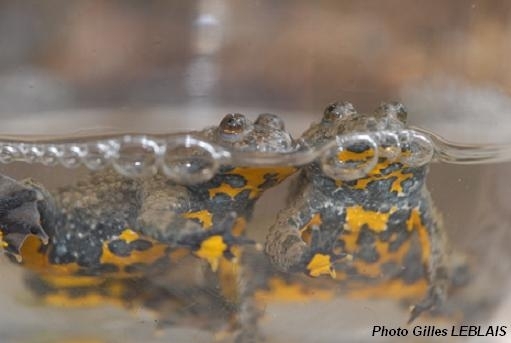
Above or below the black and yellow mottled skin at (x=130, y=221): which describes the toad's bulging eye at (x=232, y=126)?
above

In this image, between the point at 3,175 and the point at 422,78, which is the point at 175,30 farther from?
the point at 3,175

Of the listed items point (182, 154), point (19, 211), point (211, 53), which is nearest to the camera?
point (182, 154)

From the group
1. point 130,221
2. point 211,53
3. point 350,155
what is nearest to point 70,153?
point 130,221

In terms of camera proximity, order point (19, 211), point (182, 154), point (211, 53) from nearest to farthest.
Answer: point (182, 154) → point (19, 211) → point (211, 53)

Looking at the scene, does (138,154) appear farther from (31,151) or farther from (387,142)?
(387,142)

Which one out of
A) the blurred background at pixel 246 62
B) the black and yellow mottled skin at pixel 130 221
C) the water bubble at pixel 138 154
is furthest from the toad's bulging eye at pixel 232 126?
the blurred background at pixel 246 62

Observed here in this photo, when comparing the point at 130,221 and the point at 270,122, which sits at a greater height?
the point at 270,122

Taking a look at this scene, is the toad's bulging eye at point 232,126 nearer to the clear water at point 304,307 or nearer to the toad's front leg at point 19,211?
the clear water at point 304,307
